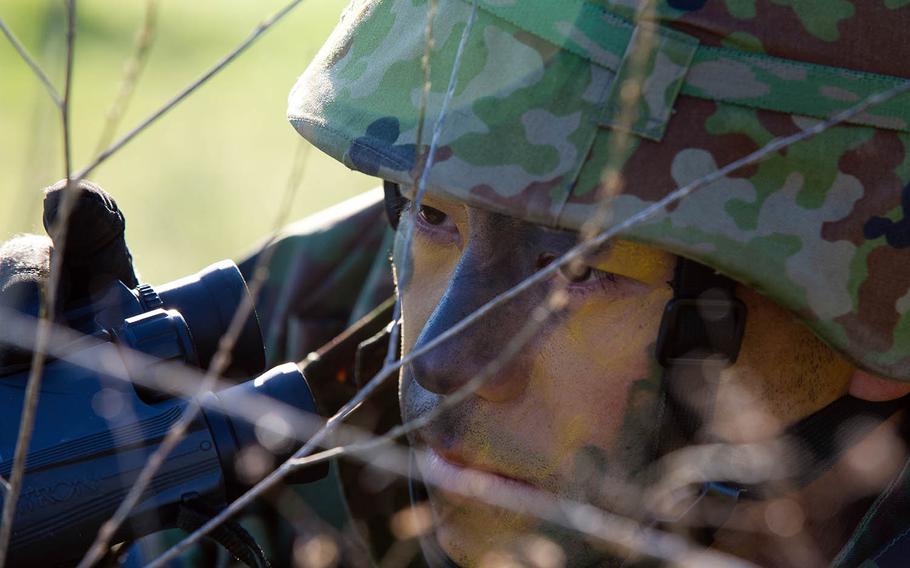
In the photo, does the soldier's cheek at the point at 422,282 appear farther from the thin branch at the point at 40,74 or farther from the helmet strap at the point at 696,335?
the thin branch at the point at 40,74

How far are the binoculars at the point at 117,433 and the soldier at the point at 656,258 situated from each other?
28 centimetres

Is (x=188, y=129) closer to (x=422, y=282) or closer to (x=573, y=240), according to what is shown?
(x=422, y=282)

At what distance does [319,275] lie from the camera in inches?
118

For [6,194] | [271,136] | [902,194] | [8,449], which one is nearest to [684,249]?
[902,194]

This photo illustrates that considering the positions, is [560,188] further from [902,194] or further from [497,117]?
[902,194]

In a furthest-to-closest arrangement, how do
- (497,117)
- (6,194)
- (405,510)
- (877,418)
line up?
1. (6,194)
2. (405,510)
3. (877,418)
4. (497,117)

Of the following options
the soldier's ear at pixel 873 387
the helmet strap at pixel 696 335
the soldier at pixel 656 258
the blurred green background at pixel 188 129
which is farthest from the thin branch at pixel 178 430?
the blurred green background at pixel 188 129

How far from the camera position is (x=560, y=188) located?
5.76 ft

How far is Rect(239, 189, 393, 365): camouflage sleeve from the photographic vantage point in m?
2.92

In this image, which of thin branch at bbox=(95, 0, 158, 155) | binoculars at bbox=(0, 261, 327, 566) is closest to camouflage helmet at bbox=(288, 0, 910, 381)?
binoculars at bbox=(0, 261, 327, 566)

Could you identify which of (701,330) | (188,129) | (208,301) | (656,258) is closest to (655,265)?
(656,258)

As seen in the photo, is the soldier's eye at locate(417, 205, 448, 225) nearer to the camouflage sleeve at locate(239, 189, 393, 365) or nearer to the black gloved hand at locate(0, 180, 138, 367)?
the black gloved hand at locate(0, 180, 138, 367)

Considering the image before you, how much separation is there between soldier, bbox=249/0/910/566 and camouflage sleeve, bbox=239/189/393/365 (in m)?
0.91

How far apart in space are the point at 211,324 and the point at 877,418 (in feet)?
3.46
